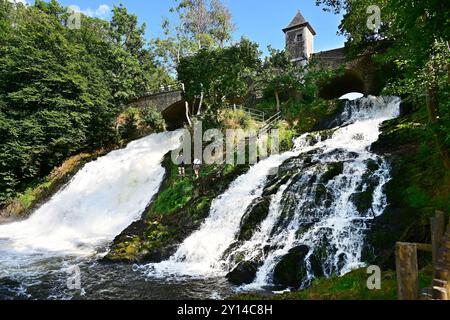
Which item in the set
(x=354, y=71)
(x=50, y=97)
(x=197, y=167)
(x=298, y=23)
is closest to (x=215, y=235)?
(x=197, y=167)

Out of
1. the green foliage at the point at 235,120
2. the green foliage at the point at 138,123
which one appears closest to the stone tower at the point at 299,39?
the green foliage at the point at 235,120

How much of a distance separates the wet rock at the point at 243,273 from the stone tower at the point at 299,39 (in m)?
23.4

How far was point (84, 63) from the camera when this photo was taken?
2906 cm

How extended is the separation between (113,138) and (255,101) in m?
11.9

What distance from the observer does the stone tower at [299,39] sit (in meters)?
30.3

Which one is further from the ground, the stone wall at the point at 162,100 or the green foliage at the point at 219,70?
the stone wall at the point at 162,100

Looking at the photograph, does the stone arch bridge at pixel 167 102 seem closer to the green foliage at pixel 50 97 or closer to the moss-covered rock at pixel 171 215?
the green foliage at pixel 50 97

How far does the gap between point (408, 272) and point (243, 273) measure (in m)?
5.75

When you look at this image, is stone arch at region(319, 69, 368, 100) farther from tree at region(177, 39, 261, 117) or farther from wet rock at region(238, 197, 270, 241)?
wet rock at region(238, 197, 270, 241)

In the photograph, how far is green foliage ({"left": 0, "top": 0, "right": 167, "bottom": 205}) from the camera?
24.5 m

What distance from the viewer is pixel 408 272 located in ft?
15.6

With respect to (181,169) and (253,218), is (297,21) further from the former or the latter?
(253,218)

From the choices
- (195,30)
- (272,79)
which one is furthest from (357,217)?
(195,30)
